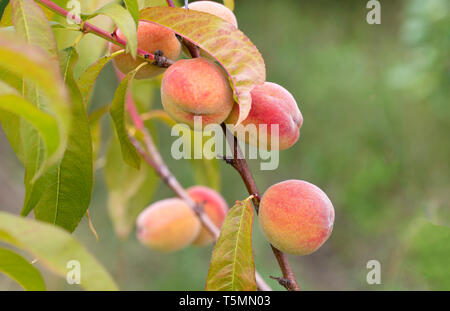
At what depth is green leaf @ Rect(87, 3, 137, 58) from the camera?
12.1 inches

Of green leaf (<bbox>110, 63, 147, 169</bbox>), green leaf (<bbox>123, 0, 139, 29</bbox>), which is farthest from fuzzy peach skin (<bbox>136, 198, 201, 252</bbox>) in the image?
green leaf (<bbox>123, 0, 139, 29</bbox>)

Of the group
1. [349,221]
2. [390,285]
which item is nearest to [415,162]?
[349,221]

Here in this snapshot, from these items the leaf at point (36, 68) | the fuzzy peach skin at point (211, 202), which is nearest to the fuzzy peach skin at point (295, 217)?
the leaf at point (36, 68)

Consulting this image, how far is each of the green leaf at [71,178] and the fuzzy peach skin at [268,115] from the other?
13 centimetres

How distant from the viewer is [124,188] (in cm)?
80

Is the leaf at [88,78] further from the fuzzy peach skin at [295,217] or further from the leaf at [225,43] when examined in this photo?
the fuzzy peach skin at [295,217]

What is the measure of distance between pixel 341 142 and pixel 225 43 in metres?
1.97

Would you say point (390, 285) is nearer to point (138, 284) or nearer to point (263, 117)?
point (263, 117)

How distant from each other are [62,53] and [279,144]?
0.68 ft

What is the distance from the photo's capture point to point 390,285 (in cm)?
90

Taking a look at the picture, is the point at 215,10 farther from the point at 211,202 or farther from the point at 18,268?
the point at 211,202

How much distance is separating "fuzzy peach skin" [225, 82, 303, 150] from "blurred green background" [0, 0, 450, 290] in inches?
39.6

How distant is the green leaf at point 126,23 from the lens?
12.1 inches
